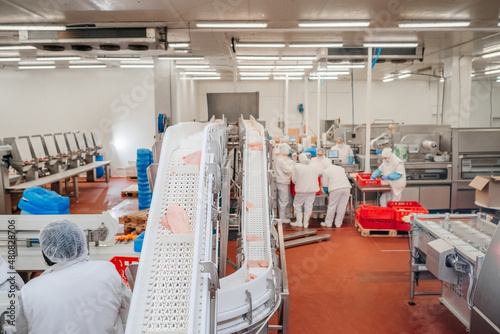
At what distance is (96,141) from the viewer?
40.0 ft

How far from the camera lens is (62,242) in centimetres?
199

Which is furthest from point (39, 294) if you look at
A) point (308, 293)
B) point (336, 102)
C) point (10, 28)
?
point (336, 102)

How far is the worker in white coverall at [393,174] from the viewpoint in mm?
Answer: 7469

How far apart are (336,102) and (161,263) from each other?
57.7 feet

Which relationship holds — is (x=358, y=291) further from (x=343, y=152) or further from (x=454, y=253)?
(x=343, y=152)

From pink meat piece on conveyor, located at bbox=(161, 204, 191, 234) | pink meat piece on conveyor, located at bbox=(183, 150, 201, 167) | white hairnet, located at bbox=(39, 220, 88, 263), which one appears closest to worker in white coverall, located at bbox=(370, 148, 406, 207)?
pink meat piece on conveyor, located at bbox=(183, 150, 201, 167)

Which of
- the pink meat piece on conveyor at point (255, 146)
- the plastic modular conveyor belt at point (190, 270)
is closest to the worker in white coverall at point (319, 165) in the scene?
the pink meat piece on conveyor at point (255, 146)

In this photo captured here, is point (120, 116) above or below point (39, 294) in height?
above

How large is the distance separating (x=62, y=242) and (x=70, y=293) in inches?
10.5

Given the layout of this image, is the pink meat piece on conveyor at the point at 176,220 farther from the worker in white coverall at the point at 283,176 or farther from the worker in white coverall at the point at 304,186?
the worker in white coverall at the point at 283,176

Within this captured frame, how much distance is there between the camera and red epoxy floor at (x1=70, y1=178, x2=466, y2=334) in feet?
12.8

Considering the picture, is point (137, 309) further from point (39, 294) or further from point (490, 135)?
point (490, 135)

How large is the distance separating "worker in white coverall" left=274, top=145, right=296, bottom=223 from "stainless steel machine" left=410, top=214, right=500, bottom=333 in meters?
3.60

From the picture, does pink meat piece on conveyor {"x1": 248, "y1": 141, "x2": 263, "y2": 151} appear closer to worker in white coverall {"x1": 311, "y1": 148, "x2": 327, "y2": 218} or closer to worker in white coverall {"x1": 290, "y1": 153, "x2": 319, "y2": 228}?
worker in white coverall {"x1": 290, "y1": 153, "x2": 319, "y2": 228}
